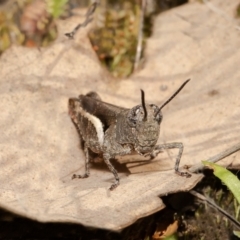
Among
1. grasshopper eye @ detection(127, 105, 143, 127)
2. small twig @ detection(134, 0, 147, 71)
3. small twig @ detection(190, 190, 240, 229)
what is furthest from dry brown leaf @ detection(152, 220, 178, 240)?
small twig @ detection(134, 0, 147, 71)

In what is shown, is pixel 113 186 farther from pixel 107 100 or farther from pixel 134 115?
pixel 107 100

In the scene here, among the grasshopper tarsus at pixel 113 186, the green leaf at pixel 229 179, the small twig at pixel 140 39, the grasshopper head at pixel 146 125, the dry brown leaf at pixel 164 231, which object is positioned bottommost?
the dry brown leaf at pixel 164 231

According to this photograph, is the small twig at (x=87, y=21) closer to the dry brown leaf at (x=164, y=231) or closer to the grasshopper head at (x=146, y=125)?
the grasshopper head at (x=146, y=125)

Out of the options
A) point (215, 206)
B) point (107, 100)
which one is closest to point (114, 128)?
point (107, 100)

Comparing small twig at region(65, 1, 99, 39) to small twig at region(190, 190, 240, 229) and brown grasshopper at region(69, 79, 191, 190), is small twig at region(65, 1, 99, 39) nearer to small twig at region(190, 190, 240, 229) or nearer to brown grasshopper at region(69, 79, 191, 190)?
brown grasshopper at region(69, 79, 191, 190)

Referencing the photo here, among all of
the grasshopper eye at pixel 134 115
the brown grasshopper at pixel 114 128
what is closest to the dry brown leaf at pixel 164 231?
the brown grasshopper at pixel 114 128

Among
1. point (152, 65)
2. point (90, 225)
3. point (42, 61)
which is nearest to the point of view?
point (90, 225)

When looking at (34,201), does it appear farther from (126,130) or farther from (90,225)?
(126,130)

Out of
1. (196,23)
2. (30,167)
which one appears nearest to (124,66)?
(196,23)
